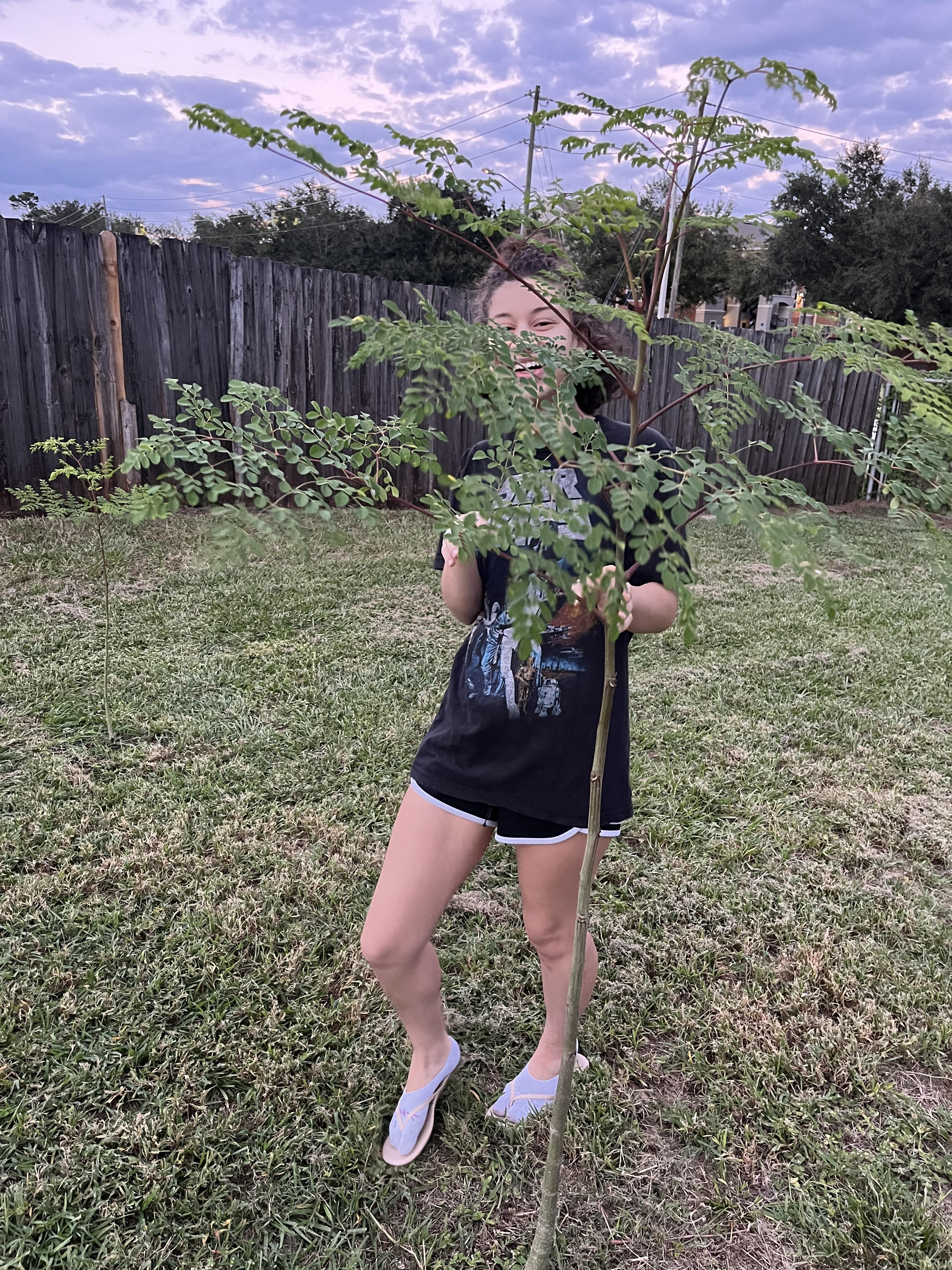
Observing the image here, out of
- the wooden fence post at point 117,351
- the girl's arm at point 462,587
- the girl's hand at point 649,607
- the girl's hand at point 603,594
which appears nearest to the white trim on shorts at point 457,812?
the girl's arm at point 462,587

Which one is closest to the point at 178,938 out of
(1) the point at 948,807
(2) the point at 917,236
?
(1) the point at 948,807

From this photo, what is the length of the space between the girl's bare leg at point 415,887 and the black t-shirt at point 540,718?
8 centimetres

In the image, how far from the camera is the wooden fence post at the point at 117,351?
6125mm

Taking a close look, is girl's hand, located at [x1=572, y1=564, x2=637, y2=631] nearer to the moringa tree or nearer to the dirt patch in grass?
the moringa tree

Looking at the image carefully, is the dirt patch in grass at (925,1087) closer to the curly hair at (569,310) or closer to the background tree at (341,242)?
the curly hair at (569,310)

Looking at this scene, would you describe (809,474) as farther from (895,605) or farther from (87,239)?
(87,239)

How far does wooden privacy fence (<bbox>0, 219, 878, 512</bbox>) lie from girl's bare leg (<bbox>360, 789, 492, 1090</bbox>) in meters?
3.74

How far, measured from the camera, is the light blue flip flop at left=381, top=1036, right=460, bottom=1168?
1897 mm

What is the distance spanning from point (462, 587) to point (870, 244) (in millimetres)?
27488

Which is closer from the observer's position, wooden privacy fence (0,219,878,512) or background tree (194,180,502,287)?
wooden privacy fence (0,219,878,512)

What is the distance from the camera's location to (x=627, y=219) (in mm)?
1119

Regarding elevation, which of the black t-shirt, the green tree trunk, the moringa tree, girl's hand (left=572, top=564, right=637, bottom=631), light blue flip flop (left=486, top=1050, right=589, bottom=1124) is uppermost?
the moringa tree

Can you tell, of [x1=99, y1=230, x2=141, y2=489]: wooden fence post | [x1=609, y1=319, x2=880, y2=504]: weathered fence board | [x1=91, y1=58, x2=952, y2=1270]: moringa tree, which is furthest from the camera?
[x1=609, y1=319, x2=880, y2=504]: weathered fence board

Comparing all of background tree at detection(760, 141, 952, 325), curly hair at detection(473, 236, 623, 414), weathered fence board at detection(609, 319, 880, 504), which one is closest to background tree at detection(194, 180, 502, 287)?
background tree at detection(760, 141, 952, 325)
